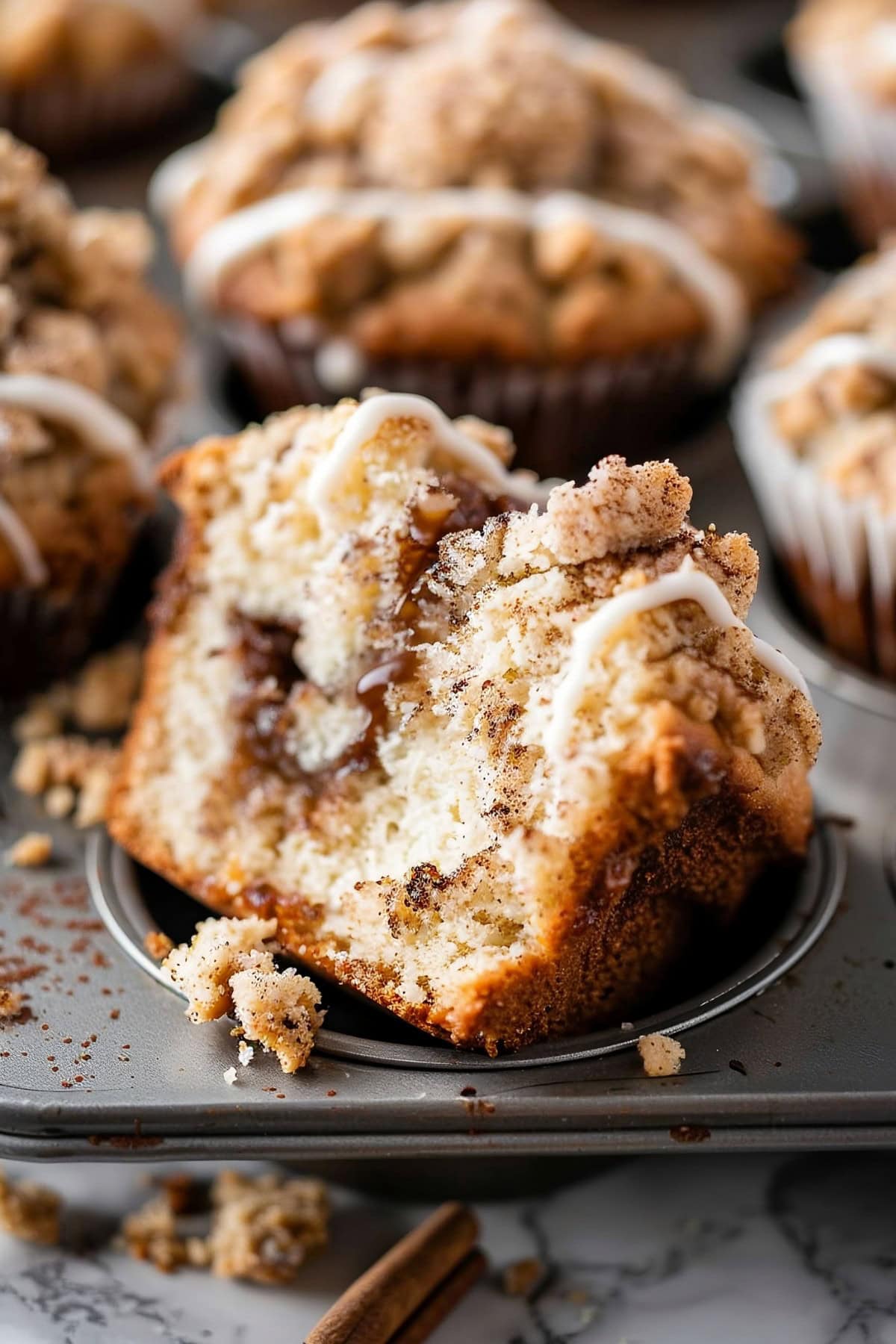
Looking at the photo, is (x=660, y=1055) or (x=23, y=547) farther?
(x=23, y=547)

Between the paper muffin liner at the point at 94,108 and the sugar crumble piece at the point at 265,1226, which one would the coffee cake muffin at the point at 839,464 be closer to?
the sugar crumble piece at the point at 265,1226

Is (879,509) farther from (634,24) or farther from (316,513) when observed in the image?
(634,24)

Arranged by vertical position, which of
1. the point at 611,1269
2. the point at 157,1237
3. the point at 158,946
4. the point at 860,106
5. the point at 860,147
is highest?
the point at 158,946

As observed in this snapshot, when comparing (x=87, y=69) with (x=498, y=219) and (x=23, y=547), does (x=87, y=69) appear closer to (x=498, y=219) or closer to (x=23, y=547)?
(x=498, y=219)

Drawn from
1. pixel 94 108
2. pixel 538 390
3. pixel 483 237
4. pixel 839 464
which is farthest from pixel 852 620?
pixel 94 108

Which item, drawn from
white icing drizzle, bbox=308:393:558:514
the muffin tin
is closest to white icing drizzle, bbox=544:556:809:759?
white icing drizzle, bbox=308:393:558:514

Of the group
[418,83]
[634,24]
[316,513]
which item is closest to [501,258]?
[418,83]

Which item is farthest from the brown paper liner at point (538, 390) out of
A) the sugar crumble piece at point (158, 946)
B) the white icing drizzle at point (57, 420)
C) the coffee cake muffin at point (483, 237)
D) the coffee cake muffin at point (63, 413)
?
the sugar crumble piece at point (158, 946)
